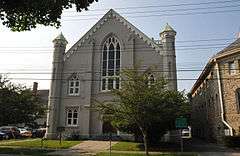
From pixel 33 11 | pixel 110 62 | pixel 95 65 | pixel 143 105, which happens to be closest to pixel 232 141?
pixel 143 105

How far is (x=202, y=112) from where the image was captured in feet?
153

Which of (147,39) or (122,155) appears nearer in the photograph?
(122,155)

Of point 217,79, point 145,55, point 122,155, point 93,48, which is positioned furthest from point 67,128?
point 217,79

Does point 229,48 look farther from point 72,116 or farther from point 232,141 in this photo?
point 72,116

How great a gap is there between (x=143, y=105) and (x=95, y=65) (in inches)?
660

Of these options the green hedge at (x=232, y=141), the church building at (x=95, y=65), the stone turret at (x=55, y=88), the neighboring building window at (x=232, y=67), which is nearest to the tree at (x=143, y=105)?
the green hedge at (x=232, y=141)

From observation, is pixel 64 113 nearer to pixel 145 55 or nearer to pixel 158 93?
pixel 145 55

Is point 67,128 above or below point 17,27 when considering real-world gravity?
below

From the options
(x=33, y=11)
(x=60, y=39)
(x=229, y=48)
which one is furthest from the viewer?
(x=60, y=39)

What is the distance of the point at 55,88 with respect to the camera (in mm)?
39938

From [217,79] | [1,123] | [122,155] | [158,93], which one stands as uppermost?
[217,79]

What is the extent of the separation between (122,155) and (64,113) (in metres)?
16.9

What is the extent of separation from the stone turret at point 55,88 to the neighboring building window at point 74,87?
139cm

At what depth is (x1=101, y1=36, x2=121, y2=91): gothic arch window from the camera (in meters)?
39.6
